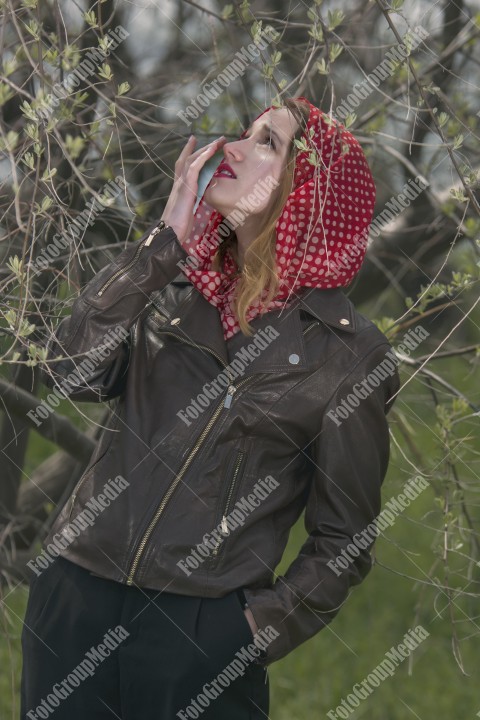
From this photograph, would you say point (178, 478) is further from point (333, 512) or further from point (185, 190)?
point (185, 190)

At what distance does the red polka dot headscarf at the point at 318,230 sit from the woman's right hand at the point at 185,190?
0.11 meters

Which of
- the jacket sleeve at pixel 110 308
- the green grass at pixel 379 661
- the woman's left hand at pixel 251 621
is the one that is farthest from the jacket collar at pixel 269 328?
the green grass at pixel 379 661

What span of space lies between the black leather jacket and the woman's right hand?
4cm

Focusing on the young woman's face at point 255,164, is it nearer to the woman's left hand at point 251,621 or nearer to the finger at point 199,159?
the finger at point 199,159

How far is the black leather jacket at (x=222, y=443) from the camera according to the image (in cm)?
235

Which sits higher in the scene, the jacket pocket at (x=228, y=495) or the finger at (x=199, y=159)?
the finger at (x=199, y=159)

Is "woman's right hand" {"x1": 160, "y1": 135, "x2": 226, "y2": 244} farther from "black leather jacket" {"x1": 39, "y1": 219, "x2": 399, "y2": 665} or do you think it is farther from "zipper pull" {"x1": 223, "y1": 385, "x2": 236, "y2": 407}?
"zipper pull" {"x1": 223, "y1": 385, "x2": 236, "y2": 407}

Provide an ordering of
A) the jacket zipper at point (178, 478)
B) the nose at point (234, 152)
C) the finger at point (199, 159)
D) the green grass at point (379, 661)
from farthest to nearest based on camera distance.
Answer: the green grass at point (379, 661), the nose at point (234, 152), the finger at point (199, 159), the jacket zipper at point (178, 478)

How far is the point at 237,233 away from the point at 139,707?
1.13 m

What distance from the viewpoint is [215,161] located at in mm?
3949

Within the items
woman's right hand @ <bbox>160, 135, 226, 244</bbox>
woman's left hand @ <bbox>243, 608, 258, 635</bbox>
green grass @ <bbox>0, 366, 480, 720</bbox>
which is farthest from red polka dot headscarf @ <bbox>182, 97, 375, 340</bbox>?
green grass @ <bbox>0, 366, 480, 720</bbox>

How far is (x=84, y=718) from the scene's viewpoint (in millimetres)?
2391

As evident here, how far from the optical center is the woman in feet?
7.62

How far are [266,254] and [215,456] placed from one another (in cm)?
51
